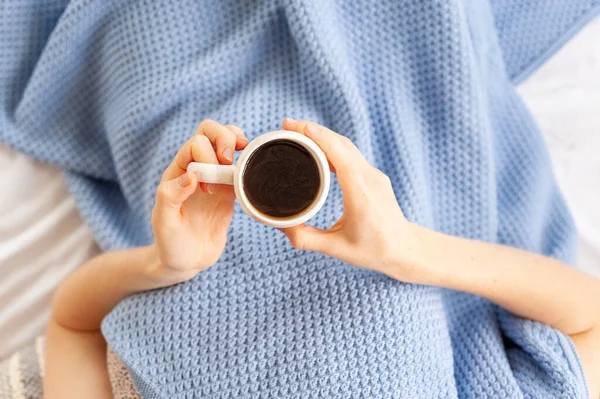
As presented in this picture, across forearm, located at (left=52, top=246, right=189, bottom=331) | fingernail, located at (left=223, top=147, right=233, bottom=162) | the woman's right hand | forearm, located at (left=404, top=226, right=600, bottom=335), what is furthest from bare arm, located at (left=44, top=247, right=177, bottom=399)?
forearm, located at (left=404, top=226, right=600, bottom=335)

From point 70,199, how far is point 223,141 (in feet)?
1.79

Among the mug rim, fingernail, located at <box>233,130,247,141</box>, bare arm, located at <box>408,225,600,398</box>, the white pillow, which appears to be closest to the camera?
the mug rim

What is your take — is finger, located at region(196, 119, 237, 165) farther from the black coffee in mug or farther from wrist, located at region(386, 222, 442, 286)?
wrist, located at region(386, 222, 442, 286)

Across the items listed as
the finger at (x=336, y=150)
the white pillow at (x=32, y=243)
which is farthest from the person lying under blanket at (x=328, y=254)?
the white pillow at (x=32, y=243)

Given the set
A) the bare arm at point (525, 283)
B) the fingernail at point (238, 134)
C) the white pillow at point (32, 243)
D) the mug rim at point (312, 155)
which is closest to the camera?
the mug rim at point (312, 155)

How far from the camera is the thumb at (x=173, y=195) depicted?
0.57 m

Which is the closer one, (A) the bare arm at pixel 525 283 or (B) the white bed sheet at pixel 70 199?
(A) the bare arm at pixel 525 283

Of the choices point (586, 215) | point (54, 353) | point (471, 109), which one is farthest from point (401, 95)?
point (54, 353)

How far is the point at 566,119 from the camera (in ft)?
3.72

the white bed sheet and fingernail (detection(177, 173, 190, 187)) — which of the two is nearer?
fingernail (detection(177, 173, 190, 187))

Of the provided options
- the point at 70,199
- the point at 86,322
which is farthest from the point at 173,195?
the point at 70,199

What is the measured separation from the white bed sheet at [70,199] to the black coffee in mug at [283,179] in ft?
2.05

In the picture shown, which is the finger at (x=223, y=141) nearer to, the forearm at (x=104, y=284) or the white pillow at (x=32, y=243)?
the forearm at (x=104, y=284)

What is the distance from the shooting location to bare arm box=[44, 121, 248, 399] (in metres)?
0.62
